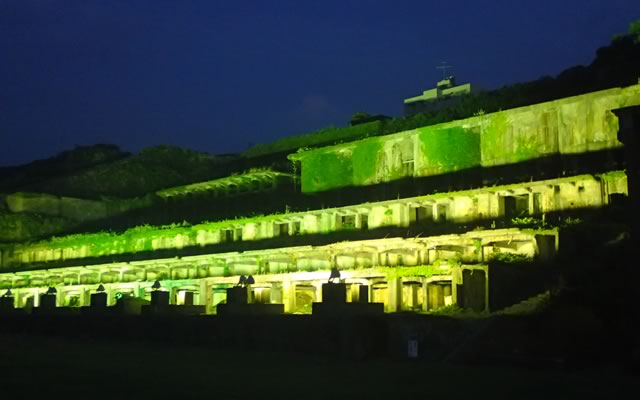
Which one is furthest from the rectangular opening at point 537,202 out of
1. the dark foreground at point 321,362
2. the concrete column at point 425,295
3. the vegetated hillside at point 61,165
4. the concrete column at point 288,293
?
the vegetated hillside at point 61,165

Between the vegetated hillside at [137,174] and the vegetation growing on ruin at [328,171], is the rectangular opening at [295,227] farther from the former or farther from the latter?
the vegetated hillside at [137,174]

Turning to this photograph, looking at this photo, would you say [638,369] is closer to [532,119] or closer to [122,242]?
[532,119]

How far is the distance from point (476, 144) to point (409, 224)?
8.18m

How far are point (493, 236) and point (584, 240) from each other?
559 centimetres

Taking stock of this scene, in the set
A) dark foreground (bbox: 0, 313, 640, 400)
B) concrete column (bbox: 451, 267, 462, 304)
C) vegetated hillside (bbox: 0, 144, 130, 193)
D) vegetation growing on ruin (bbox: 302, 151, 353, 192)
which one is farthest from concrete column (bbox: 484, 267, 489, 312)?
vegetated hillside (bbox: 0, 144, 130, 193)

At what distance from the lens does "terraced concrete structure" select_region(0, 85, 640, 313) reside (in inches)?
1751

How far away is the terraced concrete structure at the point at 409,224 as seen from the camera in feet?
146

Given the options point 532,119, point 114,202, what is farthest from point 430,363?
point 114,202

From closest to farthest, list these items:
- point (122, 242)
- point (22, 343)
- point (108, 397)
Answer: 1. point (108, 397)
2. point (22, 343)
3. point (122, 242)

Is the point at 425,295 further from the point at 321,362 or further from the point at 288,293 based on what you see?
the point at 321,362

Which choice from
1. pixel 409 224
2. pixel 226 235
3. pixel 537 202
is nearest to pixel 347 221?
pixel 409 224

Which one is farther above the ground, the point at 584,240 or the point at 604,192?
the point at 604,192

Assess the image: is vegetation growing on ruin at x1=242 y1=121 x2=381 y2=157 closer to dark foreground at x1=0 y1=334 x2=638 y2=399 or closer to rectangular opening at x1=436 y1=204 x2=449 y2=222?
rectangular opening at x1=436 y1=204 x2=449 y2=222

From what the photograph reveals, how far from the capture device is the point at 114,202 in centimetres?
9569
